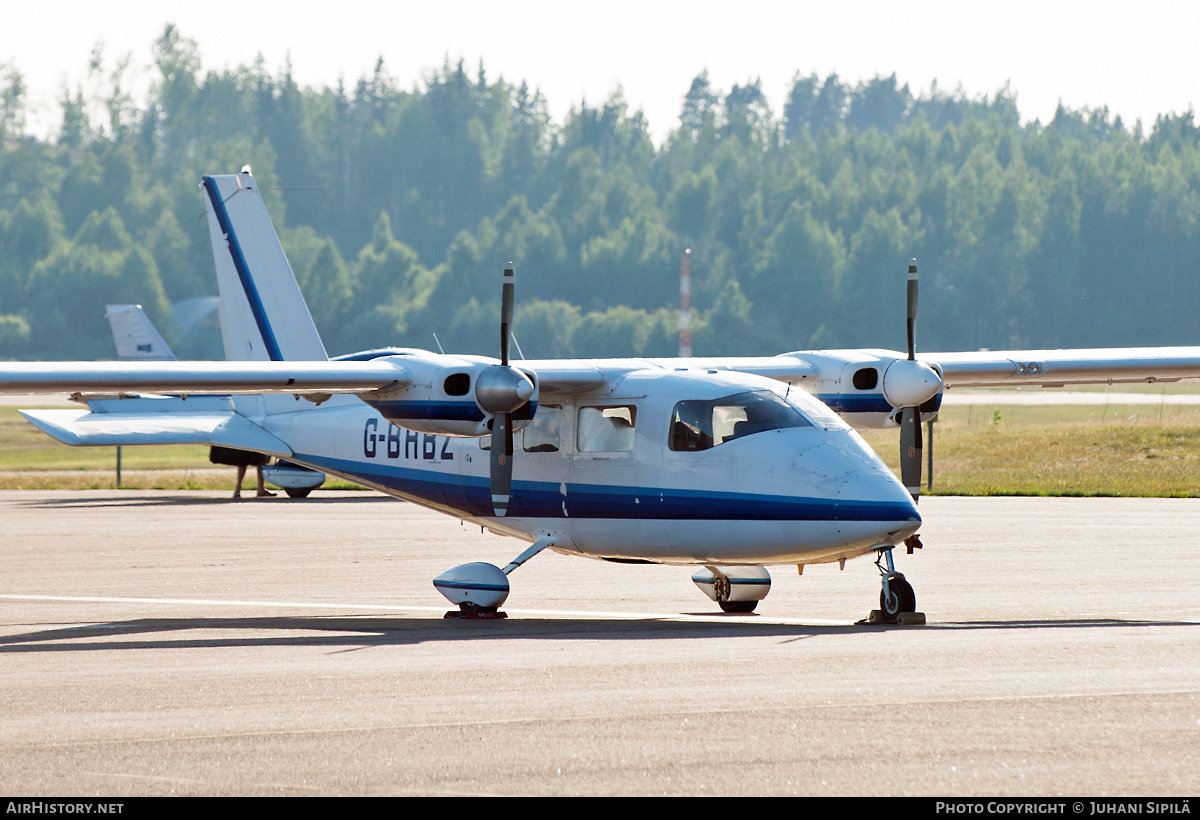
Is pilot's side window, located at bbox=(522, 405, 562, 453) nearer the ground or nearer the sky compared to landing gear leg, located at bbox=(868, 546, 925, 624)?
nearer the sky

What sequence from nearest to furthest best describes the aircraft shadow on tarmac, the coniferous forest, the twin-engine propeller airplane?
1. the aircraft shadow on tarmac
2. the twin-engine propeller airplane
3. the coniferous forest

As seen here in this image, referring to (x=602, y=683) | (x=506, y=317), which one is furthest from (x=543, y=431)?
(x=602, y=683)

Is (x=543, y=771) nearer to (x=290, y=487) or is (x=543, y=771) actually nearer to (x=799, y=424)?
(x=799, y=424)

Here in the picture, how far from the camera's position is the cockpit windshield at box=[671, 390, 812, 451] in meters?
16.1

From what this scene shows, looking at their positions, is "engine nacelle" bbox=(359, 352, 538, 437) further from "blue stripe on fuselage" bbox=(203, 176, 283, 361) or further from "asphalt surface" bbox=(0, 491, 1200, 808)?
"blue stripe on fuselage" bbox=(203, 176, 283, 361)

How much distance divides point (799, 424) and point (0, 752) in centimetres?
918

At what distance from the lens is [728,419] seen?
1650 centimetres

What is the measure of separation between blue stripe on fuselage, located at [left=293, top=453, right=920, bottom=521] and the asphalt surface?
3.71 feet

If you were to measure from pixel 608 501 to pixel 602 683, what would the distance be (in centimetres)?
608

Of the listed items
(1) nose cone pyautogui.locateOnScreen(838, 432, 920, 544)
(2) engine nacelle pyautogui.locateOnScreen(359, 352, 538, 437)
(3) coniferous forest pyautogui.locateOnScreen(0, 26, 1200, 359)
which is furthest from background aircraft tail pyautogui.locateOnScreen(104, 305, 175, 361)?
(3) coniferous forest pyautogui.locateOnScreen(0, 26, 1200, 359)

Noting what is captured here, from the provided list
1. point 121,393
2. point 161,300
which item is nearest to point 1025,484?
point 121,393

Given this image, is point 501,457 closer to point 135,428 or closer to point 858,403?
point 858,403

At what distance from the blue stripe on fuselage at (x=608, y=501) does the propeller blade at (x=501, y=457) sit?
79 cm

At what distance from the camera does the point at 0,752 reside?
8.93 meters
